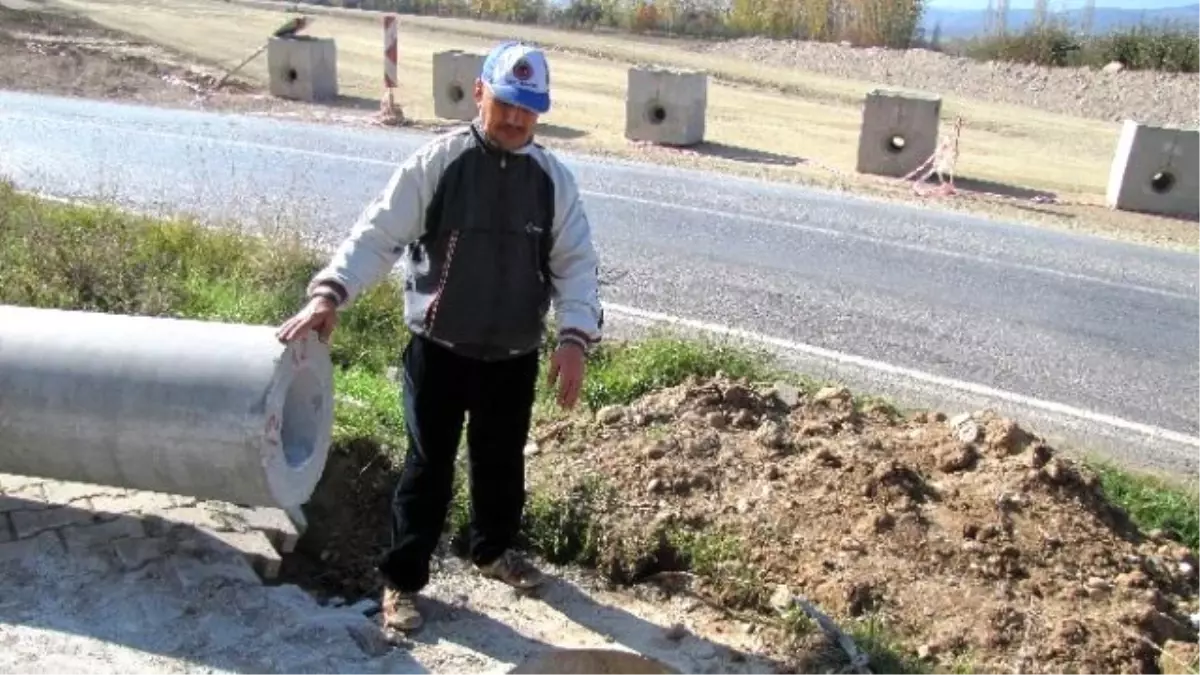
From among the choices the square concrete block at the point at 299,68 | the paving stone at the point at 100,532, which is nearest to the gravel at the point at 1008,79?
the square concrete block at the point at 299,68

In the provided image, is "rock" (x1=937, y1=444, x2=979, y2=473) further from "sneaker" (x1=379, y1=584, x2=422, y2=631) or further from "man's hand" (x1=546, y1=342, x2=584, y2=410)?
"sneaker" (x1=379, y1=584, x2=422, y2=631)

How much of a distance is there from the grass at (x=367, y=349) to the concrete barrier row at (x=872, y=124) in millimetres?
8196

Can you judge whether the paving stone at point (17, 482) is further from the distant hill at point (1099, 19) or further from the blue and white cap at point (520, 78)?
the distant hill at point (1099, 19)

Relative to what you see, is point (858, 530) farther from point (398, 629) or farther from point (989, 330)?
point (989, 330)

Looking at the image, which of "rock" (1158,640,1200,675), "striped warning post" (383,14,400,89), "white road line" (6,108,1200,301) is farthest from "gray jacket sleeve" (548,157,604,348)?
"striped warning post" (383,14,400,89)

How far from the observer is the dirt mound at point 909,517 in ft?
12.5

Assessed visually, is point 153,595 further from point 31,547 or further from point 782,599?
point 782,599

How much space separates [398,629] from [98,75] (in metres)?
14.7

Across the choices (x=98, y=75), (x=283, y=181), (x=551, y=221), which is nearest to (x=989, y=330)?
(x=551, y=221)

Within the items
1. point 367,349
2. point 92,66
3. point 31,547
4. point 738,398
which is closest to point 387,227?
point 31,547

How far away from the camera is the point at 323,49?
16.7 meters

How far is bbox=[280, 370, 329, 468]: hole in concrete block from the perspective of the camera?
12.4 feet

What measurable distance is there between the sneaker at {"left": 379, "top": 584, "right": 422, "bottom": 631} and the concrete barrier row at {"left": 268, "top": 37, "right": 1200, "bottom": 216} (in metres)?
10.6

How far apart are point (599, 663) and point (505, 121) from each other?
162 cm
